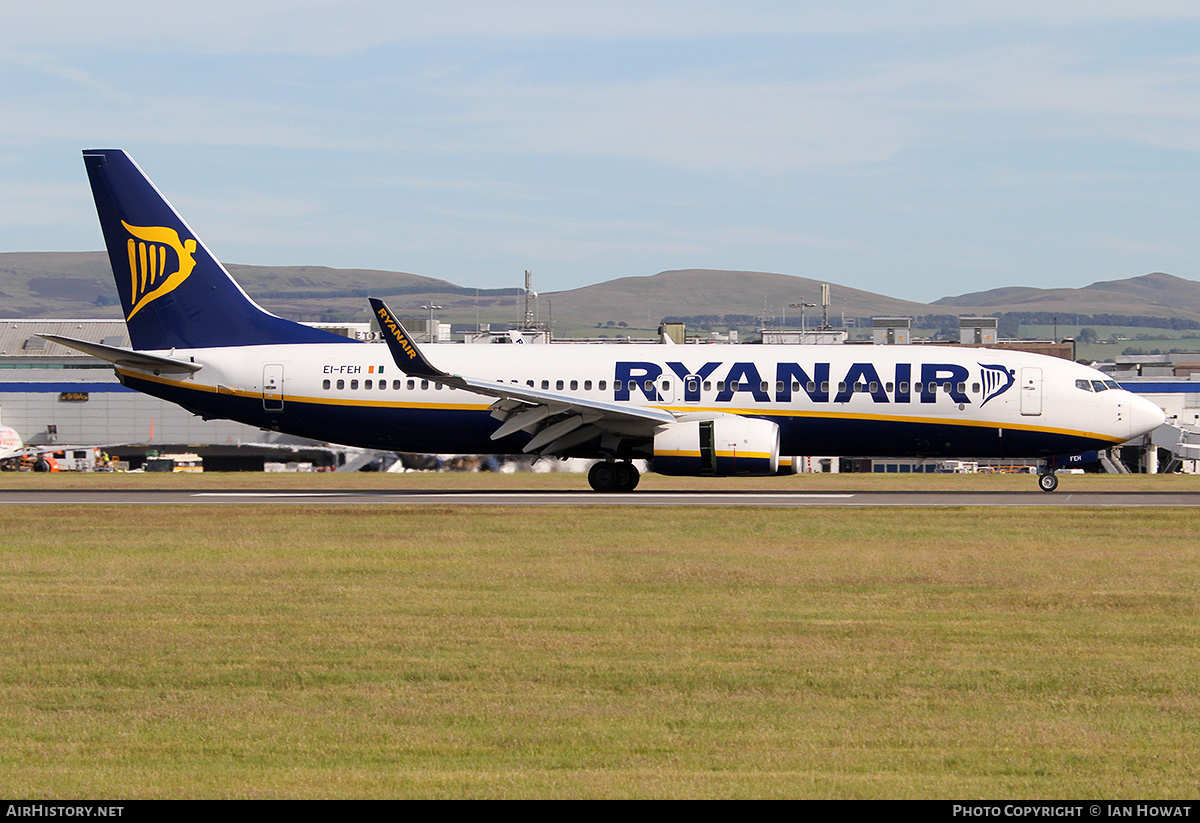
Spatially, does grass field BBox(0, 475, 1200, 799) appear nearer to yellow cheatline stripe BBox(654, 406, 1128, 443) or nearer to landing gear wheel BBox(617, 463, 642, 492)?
yellow cheatline stripe BBox(654, 406, 1128, 443)

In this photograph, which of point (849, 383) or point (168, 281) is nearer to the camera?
point (849, 383)

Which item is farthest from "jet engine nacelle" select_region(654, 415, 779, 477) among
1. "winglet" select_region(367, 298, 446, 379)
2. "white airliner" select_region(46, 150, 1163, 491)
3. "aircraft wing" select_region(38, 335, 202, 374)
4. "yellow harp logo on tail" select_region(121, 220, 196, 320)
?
"yellow harp logo on tail" select_region(121, 220, 196, 320)

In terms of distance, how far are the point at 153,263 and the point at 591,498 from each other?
1508 cm

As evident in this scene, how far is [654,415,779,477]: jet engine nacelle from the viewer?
33.4 m

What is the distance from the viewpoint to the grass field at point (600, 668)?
895cm

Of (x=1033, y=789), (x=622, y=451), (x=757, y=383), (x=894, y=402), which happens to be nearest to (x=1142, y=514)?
(x=894, y=402)

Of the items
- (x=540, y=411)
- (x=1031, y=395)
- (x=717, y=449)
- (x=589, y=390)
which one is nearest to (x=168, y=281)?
(x=540, y=411)

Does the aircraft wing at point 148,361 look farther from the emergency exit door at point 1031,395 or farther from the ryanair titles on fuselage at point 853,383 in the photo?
the emergency exit door at point 1031,395

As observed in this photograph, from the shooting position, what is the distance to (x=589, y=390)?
36406 millimetres

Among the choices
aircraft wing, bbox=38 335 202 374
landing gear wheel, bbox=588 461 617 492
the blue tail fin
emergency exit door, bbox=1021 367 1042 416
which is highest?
the blue tail fin

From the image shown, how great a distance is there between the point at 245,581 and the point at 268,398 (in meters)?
19.8

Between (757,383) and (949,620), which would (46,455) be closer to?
(757,383)

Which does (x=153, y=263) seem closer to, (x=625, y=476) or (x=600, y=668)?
(x=625, y=476)

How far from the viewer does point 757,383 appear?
35.6 meters
